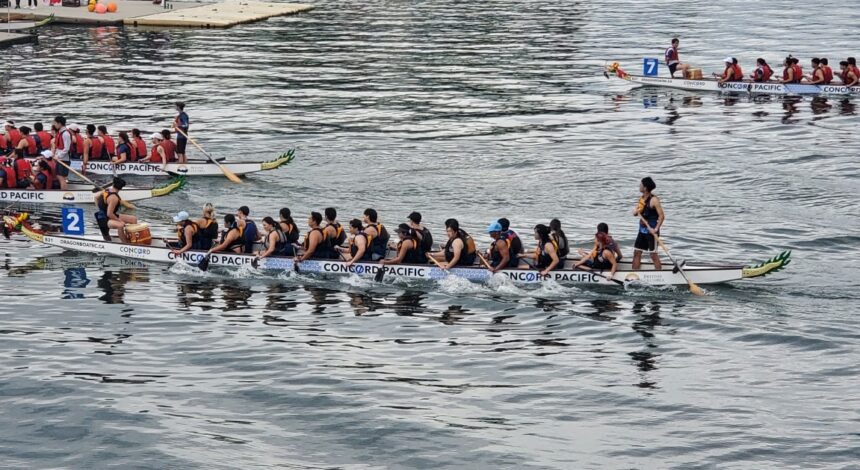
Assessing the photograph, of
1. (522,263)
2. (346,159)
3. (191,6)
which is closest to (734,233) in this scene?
(522,263)

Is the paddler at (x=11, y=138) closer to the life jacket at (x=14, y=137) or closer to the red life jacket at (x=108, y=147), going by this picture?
the life jacket at (x=14, y=137)

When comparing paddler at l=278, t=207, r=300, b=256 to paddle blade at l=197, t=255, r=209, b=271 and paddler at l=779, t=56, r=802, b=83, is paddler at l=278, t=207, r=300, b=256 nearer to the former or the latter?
paddle blade at l=197, t=255, r=209, b=271

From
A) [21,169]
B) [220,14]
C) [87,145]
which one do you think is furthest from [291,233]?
[220,14]

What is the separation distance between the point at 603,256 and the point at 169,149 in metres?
19.8

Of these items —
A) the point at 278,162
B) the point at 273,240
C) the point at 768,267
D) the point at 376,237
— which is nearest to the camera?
the point at 768,267

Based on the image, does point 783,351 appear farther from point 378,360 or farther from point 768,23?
point 768,23

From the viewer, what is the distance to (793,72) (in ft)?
199

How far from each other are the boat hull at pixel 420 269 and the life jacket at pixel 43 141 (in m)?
10.1

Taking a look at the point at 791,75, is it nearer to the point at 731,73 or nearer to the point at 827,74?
the point at 827,74

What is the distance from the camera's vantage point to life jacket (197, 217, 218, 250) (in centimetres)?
3509

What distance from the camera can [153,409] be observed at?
25953 millimetres

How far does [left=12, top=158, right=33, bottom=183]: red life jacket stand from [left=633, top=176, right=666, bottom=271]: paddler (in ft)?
71.9

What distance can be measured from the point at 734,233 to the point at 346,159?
16.6 m

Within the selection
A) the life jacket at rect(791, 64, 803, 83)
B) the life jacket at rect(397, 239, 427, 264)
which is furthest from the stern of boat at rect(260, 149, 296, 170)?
the life jacket at rect(791, 64, 803, 83)
